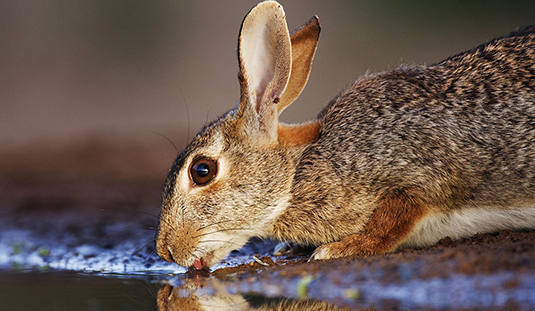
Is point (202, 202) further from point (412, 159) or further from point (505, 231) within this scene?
point (505, 231)

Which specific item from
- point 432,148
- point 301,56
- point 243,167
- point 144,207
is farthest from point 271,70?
point 144,207

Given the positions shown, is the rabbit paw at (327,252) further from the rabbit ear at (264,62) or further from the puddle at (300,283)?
the rabbit ear at (264,62)

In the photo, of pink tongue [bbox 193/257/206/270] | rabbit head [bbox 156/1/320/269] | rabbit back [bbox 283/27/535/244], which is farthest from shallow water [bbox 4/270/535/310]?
rabbit back [bbox 283/27/535/244]

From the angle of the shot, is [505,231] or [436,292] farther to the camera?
[505,231]

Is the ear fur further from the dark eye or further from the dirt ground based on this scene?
the dirt ground

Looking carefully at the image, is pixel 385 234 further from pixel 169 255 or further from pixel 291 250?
pixel 169 255

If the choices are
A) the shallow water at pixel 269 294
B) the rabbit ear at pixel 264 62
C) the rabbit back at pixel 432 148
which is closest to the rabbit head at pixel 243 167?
the rabbit ear at pixel 264 62

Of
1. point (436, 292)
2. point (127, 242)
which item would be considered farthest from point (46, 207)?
point (436, 292)
